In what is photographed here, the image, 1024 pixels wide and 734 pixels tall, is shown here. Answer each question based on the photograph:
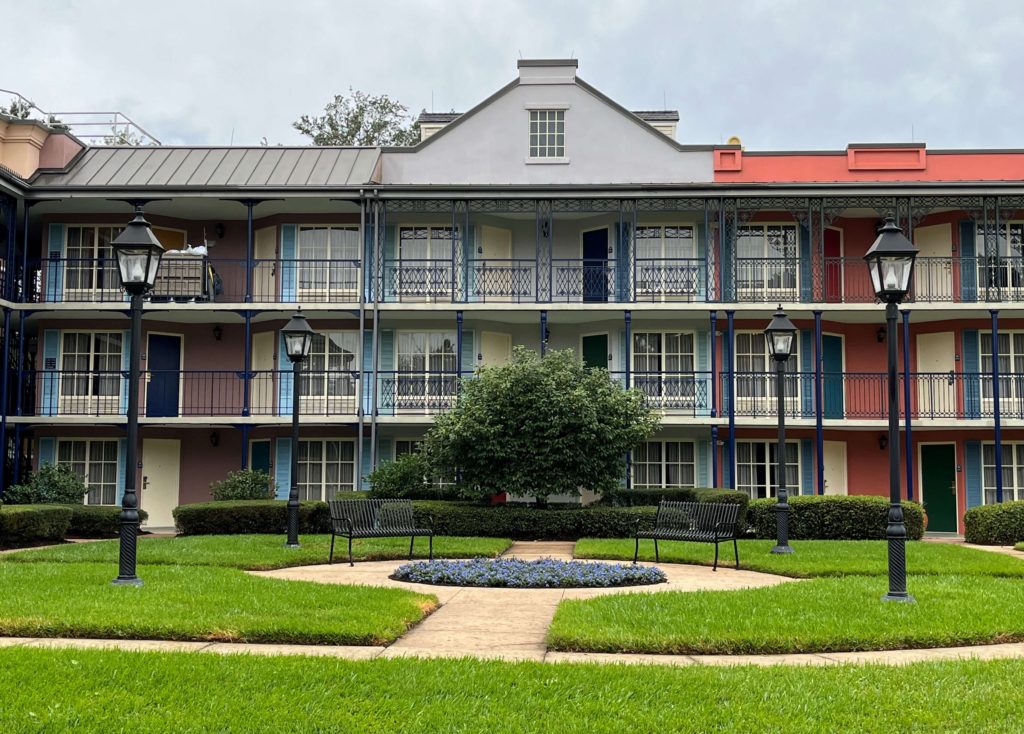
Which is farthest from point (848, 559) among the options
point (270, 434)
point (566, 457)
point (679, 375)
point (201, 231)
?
point (201, 231)

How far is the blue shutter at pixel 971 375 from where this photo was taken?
24.5 meters

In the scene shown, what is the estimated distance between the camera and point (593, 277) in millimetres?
25844

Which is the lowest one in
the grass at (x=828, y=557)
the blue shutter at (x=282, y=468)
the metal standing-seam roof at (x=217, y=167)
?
the grass at (x=828, y=557)

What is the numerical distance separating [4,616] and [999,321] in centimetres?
2303

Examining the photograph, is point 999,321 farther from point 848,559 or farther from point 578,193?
point 848,559

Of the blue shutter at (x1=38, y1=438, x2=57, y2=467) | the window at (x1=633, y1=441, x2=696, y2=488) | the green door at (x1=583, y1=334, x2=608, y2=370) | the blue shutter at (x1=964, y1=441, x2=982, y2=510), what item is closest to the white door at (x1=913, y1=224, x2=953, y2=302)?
the blue shutter at (x1=964, y1=441, x2=982, y2=510)

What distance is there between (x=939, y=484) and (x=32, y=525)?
63.6 ft

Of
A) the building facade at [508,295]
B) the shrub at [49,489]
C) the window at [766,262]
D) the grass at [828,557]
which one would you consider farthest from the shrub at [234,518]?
the window at [766,262]

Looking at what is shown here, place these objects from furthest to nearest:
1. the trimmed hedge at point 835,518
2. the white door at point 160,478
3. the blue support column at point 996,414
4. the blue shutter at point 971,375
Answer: the white door at point 160,478 < the blue shutter at point 971,375 < the blue support column at point 996,414 < the trimmed hedge at point 835,518

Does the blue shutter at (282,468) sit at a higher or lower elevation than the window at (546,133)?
lower

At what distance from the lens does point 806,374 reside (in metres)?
24.3

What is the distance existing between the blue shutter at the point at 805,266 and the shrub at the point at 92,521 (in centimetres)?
1553

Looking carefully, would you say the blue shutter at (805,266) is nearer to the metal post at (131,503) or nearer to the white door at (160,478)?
the white door at (160,478)

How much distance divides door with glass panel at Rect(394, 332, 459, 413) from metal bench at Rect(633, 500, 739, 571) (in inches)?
390
